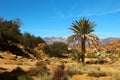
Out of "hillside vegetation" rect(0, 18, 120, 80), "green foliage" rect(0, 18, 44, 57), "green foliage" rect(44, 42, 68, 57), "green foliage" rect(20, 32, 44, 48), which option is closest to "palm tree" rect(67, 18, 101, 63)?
"hillside vegetation" rect(0, 18, 120, 80)

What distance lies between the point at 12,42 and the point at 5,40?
331cm

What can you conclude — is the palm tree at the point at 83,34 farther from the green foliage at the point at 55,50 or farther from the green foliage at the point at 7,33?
the green foliage at the point at 55,50

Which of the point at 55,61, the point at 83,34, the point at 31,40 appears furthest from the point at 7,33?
the point at 31,40

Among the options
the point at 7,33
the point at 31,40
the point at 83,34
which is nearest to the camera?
the point at 83,34

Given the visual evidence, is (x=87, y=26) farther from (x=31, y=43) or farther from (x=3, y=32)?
(x=31, y=43)

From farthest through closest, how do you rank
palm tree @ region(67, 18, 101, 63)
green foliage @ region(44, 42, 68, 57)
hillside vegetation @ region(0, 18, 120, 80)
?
green foliage @ region(44, 42, 68, 57), palm tree @ region(67, 18, 101, 63), hillside vegetation @ region(0, 18, 120, 80)

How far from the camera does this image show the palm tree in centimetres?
3403

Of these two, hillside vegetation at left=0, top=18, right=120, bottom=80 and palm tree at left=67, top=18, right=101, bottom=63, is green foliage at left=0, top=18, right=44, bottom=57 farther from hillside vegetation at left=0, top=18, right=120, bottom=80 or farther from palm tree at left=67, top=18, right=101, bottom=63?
palm tree at left=67, top=18, right=101, bottom=63

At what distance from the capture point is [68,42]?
34.6 meters

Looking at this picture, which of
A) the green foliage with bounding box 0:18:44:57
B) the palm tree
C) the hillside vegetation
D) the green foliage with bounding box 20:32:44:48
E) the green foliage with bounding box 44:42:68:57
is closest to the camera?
the hillside vegetation

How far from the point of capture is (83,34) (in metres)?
34.2

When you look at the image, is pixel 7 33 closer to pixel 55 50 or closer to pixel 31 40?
pixel 55 50

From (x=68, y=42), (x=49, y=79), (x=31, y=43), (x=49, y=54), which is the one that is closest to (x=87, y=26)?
(x=68, y=42)

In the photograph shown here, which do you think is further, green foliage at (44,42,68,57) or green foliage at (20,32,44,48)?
green foliage at (20,32,44,48)
